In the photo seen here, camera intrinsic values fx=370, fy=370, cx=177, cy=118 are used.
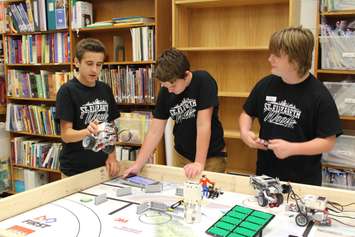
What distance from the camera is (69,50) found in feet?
10.6

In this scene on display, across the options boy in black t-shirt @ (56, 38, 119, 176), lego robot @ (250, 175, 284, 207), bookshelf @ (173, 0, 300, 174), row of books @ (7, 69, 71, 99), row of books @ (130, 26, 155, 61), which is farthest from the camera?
row of books @ (7, 69, 71, 99)

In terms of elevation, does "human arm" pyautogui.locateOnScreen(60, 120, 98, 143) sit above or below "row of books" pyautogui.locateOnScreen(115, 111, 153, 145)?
above

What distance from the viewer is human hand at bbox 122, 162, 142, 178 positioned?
1.74 meters

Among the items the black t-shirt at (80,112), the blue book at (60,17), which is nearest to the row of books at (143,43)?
the blue book at (60,17)

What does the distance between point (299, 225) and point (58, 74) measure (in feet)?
8.84

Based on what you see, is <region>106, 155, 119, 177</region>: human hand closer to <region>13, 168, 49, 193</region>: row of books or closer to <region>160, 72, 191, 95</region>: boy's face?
<region>160, 72, 191, 95</region>: boy's face

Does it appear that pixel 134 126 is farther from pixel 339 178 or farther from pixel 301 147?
pixel 301 147

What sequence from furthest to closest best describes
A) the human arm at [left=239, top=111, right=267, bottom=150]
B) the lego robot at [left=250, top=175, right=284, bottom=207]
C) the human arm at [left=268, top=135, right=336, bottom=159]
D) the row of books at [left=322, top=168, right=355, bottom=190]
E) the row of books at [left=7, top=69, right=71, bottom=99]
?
the row of books at [left=7, top=69, right=71, bottom=99] < the row of books at [left=322, top=168, right=355, bottom=190] < the human arm at [left=239, top=111, right=267, bottom=150] < the human arm at [left=268, top=135, right=336, bottom=159] < the lego robot at [left=250, top=175, right=284, bottom=207]

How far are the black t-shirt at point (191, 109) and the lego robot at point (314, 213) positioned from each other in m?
0.70

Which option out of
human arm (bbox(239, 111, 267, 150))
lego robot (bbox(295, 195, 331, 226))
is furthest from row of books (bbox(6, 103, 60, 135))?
lego robot (bbox(295, 195, 331, 226))

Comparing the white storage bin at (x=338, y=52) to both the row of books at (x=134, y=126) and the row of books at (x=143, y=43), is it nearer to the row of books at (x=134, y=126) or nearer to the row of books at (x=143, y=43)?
the row of books at (x=143, y=43)

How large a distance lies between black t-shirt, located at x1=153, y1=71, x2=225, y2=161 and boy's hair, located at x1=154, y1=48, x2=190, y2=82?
0.15 meters

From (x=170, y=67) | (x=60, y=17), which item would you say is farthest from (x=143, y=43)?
(x=170, y=67)

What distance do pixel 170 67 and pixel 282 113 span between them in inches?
20.6
